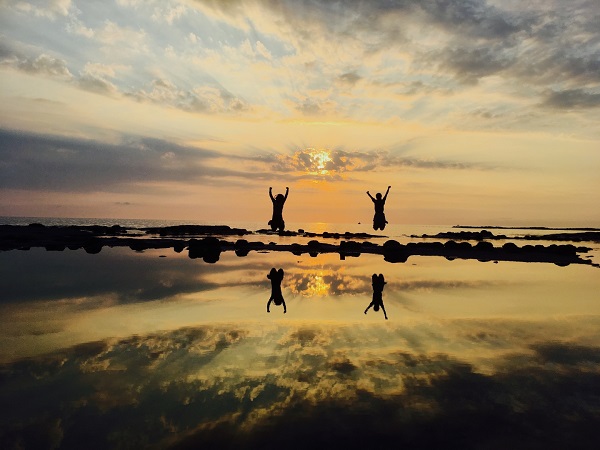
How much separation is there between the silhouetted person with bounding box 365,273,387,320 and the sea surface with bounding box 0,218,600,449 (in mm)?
254

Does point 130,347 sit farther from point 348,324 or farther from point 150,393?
point 348,324

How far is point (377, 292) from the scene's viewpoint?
15.3 metres

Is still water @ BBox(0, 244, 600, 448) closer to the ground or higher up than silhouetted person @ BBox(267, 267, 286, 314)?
closer to the ground

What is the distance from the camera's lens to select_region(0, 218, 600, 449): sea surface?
15.8ft

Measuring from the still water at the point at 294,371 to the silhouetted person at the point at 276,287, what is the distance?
35cm

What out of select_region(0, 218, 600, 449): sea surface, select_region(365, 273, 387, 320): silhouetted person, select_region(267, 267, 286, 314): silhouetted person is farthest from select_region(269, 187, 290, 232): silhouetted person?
select_region(0, 218, 600, 449): sea surface

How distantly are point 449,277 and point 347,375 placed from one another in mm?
15165

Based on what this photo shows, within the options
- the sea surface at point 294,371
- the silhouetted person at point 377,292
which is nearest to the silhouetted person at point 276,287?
the sea surface at point 294,371

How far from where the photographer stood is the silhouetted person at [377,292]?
41.3 feet

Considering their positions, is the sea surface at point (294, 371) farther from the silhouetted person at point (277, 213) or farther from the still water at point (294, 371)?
the silhouetted person at point (277, 213)

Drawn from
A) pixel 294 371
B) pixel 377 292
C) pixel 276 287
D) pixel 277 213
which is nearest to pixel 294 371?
pixel 294 371

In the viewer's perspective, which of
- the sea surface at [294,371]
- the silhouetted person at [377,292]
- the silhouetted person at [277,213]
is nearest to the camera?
the sea surface at [294,371]

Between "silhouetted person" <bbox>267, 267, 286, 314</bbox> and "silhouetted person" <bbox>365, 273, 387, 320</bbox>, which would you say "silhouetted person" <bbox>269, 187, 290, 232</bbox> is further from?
"silhouetted person" <bbox>365, 273, 387, 320</bbox>

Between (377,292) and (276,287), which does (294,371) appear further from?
(276,287)
